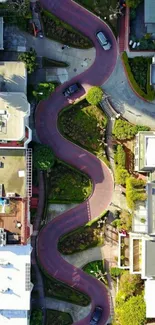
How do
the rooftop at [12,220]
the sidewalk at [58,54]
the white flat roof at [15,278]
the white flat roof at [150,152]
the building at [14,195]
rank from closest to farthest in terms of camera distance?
1. the building at [14,195]
2. the rooftop at [12,220]
3. the white flat roof at [15,278]
4. the white flat roof at [150,152]
5. the sidewalk at [58,54]

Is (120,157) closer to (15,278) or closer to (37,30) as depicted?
(37,30)

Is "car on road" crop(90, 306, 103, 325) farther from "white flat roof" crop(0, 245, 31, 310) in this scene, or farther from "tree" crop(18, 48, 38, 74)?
"tree" crop(18, 48, 38, 74)

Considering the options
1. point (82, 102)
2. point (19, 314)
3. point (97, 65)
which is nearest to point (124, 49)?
point (97, 65)

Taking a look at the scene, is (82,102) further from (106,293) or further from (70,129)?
(106,293)

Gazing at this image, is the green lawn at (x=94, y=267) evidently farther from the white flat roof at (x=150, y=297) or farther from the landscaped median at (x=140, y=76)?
the landscaped median at (x=140, y=76)

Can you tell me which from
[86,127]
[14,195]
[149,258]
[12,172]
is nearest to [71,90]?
[86,127]

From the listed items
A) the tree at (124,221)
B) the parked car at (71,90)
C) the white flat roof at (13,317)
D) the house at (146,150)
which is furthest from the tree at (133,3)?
the white flat roof at (13,317)
